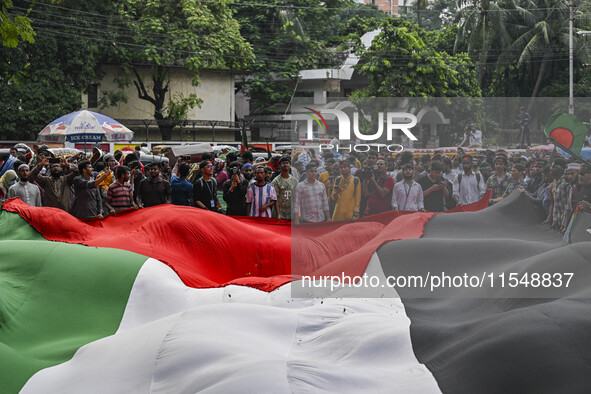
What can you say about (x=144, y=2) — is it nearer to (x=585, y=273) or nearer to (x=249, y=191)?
(x=249, y=191)

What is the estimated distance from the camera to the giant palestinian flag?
4332 millimetres

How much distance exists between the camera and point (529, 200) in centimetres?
711

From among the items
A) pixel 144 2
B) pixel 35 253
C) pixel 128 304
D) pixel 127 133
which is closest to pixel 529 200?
pixel 128 304

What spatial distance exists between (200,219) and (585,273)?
15.1ft

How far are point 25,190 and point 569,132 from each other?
298 inches

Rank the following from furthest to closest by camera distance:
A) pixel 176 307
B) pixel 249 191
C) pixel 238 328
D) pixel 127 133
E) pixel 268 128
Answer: pixel 268 128 → pixel 127 133 → pixel 249 191 → pixel 176 307 → pixel 238 328

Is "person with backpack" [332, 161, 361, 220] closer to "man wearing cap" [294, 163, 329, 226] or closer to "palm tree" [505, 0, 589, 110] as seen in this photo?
"man wearing cap" [294, 163, 329, 226]

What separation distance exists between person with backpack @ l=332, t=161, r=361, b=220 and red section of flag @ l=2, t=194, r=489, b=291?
0.14 meters

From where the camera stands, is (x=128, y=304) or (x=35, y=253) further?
(x=35, y=253)

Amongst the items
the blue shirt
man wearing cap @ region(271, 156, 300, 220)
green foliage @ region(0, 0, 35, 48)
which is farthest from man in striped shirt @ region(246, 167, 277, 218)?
green foliage @ region(0, 0, 35, 48)

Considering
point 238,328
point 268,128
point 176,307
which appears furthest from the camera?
point 268,128

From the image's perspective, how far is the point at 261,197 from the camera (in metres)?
10.2

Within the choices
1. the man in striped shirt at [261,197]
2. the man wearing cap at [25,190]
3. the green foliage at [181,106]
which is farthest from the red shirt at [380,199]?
the green foliage at [181,106]

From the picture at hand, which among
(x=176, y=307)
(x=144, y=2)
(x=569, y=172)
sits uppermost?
(x=144, y=2)
